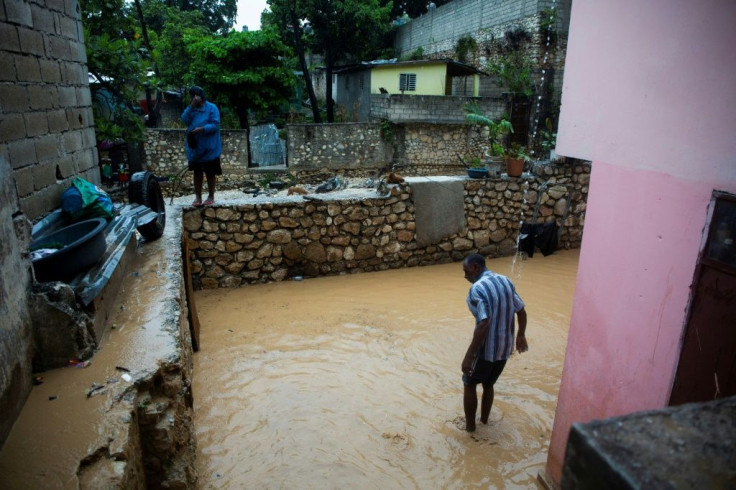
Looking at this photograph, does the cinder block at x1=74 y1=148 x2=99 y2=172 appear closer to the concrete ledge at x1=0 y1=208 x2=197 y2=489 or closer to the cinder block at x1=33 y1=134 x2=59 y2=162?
the cinder block at x1=33 y1=134 x2=59 y2=162

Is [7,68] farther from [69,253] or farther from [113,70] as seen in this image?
[113,70]

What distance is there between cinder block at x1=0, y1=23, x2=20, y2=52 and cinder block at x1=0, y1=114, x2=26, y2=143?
0.56 metres

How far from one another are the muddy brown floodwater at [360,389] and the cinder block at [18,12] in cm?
385

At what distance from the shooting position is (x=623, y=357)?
3186 millimetres

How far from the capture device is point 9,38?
156 inches

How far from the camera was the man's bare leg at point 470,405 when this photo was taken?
4249mm

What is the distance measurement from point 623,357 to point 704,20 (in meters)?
2.11

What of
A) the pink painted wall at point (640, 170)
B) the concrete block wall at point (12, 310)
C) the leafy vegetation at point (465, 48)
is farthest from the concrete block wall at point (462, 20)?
the concrete block wall at point (12, 310)

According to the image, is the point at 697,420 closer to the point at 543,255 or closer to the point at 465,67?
the point at 543,255

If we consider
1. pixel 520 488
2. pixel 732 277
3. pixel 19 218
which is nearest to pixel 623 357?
pixel 732 277

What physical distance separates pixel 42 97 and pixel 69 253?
6.84 ft

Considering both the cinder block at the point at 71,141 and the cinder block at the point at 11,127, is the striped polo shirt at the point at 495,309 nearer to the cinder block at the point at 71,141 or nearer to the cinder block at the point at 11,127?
the cinder block at the point at 11,127

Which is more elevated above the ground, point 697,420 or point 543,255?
point 697,420

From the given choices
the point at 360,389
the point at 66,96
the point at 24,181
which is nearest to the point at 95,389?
the point at 24,181
